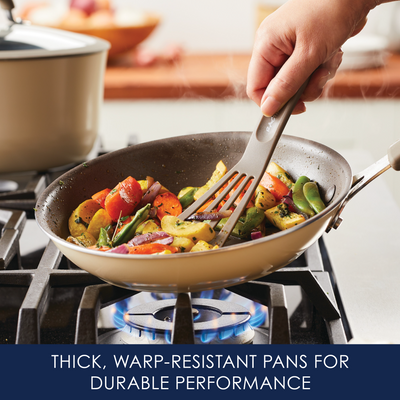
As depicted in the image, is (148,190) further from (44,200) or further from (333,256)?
(333,256)

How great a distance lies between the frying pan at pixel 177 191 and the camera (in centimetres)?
58

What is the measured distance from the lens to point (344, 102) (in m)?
2.22

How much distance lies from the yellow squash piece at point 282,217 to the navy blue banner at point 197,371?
0.79ft

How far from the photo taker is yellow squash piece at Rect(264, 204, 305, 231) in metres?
0.79

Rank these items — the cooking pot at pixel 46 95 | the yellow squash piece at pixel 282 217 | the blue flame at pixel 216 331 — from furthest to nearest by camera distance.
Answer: the cooking pot at pixel 46 95 < the yellow squash piece at pixel 282 217 < the blue flame at pixel 216 331

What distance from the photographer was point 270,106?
80 centimetres

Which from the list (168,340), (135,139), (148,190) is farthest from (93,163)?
(135,139)

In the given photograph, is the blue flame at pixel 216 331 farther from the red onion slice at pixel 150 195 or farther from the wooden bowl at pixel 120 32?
the wooden bowl at pixel 120 32

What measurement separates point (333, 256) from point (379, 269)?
8cm

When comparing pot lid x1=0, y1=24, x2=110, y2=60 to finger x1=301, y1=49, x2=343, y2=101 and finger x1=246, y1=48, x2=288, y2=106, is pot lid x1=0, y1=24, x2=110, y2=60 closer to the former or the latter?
finger x1=246, y1=48, x2=288, y2=106

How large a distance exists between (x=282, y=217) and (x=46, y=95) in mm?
579

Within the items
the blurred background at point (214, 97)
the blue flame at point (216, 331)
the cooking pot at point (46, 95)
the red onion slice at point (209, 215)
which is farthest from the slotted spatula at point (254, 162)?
the blurred background at point (214, 97)

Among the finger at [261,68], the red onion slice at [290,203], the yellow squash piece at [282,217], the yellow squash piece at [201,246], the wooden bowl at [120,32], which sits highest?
the wooden bowl at [120,32]

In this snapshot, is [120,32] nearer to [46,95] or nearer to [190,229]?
[46,95]
